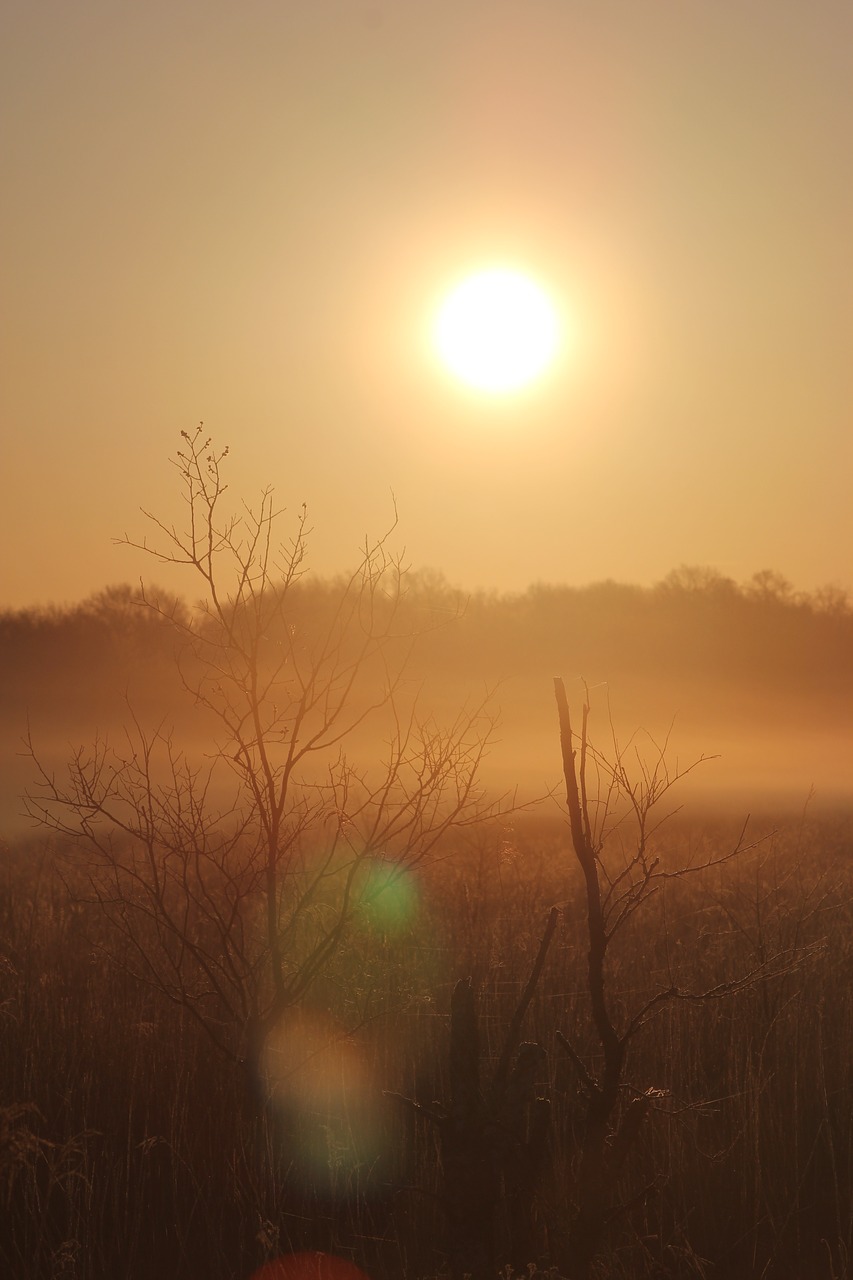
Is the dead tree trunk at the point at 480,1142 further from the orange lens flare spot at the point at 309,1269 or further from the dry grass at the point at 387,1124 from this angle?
the orange lens flare spot at the point at 309,1269

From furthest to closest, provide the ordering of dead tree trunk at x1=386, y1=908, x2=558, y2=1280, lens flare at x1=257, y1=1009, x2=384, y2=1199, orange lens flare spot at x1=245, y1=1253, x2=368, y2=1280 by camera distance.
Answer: lens flare at x1=257, y1=1009, x2=384, y2=1199 < orange lens flare spot at x1=245, y1=1253, x2=368, y2=1280 < dead tree trunk at x1=386, y1=908, x2=558, y2=1280

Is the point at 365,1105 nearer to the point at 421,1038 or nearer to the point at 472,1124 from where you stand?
the point at 421,1038

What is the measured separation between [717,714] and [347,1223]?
6362 centimetres

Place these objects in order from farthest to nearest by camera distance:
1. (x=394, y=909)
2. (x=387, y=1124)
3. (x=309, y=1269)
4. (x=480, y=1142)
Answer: (x=394, y=909)
(x=387, y=1124)
(x=309, y=1269)
(x=480, y=1142)

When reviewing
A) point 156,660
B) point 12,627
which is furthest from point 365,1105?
point 12,627

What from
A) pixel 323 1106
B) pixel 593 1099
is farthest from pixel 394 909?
pixel 593 1099

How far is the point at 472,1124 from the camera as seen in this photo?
148 inches

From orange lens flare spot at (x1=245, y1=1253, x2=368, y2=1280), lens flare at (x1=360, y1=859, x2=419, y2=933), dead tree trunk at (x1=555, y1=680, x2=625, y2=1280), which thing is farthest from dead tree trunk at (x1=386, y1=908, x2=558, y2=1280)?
lens flare at (x1=360, y1=859, x2=419, y2=933)

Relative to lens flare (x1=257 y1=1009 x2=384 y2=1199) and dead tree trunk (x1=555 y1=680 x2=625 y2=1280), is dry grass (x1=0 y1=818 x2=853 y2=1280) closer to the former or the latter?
lens flare (x1=257 y1=1009 x2=384 y2=1199)

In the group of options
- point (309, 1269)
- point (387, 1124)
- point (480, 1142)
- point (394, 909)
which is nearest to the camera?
point (480, 1142)

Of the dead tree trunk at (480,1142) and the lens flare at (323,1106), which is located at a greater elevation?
the dead tree trunk at (480,1142)

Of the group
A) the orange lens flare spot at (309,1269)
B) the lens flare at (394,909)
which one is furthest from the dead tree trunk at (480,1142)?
the lens flare at (394,909)

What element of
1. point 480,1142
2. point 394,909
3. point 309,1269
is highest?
point 394,909

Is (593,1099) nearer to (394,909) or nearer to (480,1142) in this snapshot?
(480,1142)
